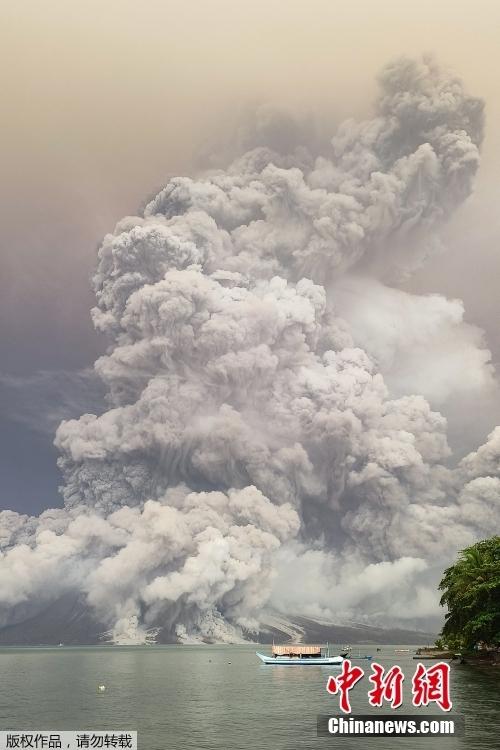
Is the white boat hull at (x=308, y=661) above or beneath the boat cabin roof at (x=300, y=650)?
beneath

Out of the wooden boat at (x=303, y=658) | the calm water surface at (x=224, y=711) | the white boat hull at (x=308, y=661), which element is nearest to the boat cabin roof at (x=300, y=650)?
the wooden boat at (x=303, y=658)

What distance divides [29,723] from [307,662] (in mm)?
95496

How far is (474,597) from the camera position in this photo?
9569cm

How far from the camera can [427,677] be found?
35.6m

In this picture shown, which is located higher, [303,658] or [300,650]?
[300,650]

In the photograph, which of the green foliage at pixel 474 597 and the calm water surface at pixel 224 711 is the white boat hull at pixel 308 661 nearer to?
the green foliage at pixel 474 597

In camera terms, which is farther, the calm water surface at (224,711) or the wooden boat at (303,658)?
the wooden boat at (303,658)

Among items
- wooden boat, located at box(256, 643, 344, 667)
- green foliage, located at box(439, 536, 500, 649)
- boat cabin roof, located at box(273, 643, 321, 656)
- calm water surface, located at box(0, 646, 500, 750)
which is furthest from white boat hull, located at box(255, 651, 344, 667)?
calm water surface, located at box(0, 646, 500, 750)

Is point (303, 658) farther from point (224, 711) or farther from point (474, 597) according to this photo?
point (224, 711)

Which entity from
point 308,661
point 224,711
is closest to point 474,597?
point 224,711

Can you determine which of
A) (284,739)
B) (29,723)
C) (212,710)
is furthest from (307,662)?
(284,739)

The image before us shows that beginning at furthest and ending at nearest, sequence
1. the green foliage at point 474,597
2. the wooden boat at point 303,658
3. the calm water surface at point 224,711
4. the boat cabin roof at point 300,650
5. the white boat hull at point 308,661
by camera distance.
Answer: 1. the boat cabin roof at point 300,650
2. the wooden boat at point 303,658
3. the white boat hull at point 308,661
4. the green foliage at point 474,597
5. the calm water surface at point 224,711

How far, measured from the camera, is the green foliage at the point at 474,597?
9194 centimetres

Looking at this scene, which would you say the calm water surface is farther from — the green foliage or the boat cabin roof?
the boat cabin roof
